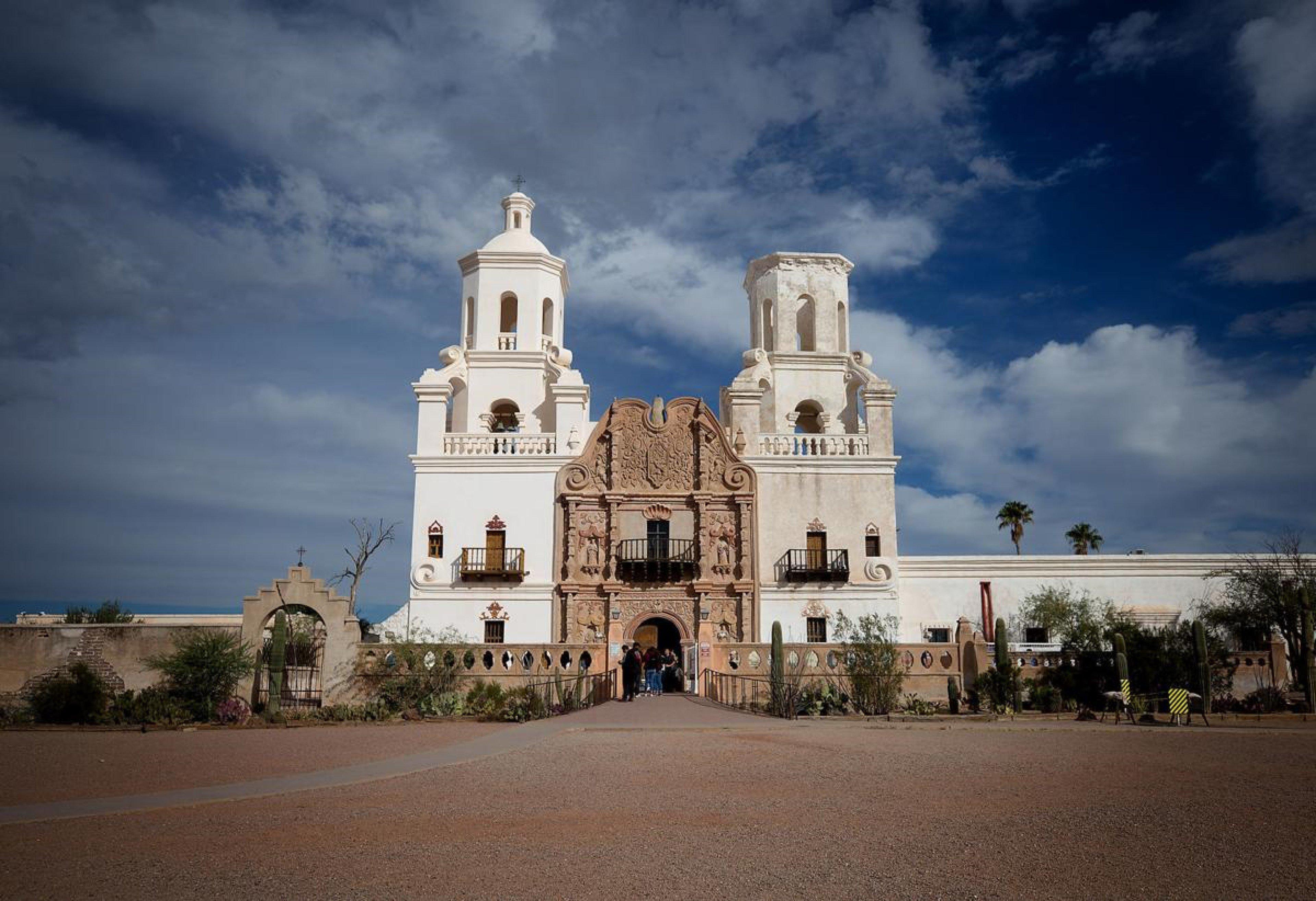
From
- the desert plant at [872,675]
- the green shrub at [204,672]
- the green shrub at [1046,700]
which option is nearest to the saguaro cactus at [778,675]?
the desert plant at [872,675]

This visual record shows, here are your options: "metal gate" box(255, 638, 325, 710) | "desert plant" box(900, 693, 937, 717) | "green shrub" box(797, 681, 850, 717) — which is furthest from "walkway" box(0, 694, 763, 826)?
"metal gate" box(255, 638, 325, 710)

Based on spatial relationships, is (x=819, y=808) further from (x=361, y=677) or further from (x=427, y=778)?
(x=361, y=677)

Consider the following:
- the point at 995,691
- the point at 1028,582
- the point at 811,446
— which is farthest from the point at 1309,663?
the point at 811,446

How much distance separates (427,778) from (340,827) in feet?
10.00

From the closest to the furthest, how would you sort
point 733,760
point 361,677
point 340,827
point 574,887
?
point 574,887, point 340,827, point 733,760, point 361,677

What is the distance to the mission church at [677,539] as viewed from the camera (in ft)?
107

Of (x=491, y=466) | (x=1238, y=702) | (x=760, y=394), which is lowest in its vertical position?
(x=1238, y=702)

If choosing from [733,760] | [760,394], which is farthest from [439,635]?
[733,760]

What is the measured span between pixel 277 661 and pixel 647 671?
13.0 meters

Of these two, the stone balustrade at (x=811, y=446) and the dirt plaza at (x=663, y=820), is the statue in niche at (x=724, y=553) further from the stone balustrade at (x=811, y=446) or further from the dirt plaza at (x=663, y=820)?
the dirt plaza at (x=663, y=820)

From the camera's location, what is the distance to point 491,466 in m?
33.6

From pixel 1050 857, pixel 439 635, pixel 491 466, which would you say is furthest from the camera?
pixel 491 466

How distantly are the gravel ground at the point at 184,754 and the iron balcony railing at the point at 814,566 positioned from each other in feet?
50.7

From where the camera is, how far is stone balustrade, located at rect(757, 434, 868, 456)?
34562 millimetres
